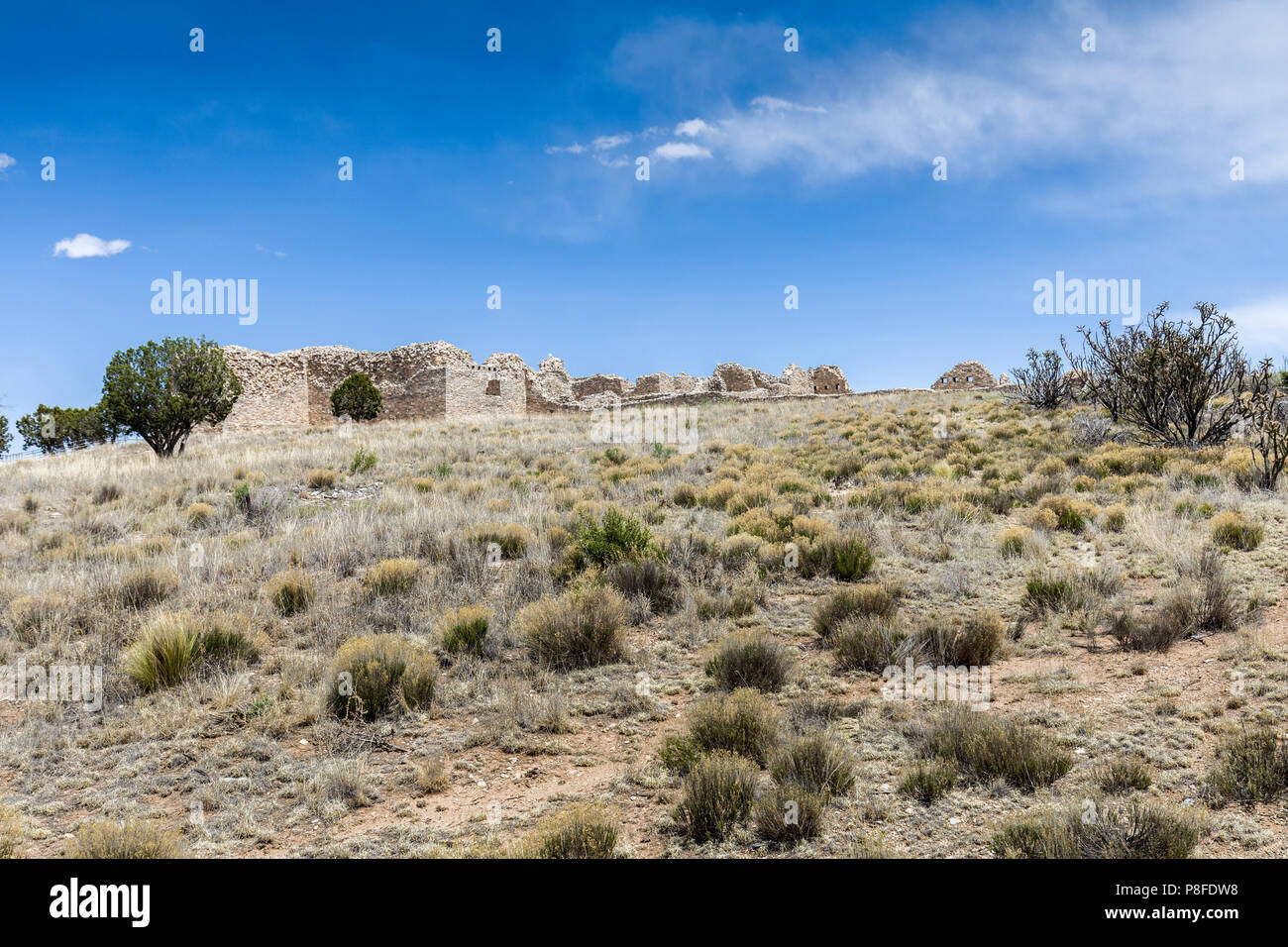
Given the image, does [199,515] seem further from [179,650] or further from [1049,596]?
[1049,596]

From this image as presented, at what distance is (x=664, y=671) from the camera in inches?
239

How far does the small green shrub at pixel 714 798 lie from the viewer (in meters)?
3.59

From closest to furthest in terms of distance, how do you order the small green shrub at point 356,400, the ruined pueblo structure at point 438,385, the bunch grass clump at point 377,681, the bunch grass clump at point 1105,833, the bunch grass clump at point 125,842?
1. the bunch grass clump at point 1105,833
2. the bunch grass clump at point 125,842
3. the bunch grass clump at point 377,681
4. the small green shrub at point 356,400
5. the ruined pueblo structure at point 438,385

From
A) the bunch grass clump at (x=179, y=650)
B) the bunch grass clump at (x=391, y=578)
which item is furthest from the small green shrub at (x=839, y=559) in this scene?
the bunch grass clump at (x=179, y=650)

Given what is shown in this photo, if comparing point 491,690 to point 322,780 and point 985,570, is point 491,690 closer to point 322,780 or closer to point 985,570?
point 322,780

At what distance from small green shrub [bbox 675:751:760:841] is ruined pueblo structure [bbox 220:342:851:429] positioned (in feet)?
107

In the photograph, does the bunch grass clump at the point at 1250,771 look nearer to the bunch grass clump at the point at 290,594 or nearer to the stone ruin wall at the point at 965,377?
the bunch grass clump at the point at 290,594

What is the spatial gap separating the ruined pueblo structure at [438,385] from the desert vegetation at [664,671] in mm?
23818

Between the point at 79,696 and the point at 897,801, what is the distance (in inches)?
251

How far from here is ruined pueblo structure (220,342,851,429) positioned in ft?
115

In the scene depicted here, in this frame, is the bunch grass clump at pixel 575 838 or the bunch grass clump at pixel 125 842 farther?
the bunch grass clump at pixel 575 838

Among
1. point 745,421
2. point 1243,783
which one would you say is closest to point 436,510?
point 1243,783

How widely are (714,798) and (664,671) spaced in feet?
7.87

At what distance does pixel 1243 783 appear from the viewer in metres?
3.55
